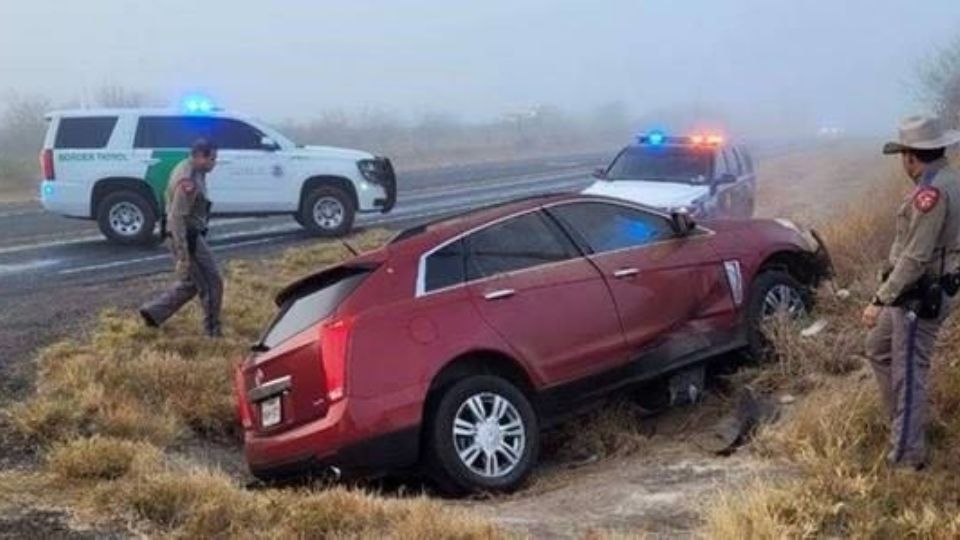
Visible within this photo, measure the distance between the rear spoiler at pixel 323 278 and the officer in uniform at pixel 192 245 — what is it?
3.19 m

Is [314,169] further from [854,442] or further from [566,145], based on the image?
[566,145]

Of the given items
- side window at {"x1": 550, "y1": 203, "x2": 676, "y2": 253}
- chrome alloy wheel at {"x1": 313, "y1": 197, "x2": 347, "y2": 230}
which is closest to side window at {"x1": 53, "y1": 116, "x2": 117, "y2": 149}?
chrome alloy wheel at {"x1": 313, "y1": 197, "x2": 347, "y2": 230}

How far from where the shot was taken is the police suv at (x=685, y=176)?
13.6m

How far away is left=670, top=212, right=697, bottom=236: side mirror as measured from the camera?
8102mm

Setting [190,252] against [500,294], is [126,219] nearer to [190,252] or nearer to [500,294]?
[190,252]

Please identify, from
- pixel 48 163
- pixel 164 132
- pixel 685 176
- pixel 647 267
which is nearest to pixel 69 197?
pixel 48 163

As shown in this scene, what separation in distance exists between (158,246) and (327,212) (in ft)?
8.74

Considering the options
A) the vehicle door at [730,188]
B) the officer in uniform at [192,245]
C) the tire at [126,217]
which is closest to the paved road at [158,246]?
the tire at [126,217]

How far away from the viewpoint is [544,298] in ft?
23.4

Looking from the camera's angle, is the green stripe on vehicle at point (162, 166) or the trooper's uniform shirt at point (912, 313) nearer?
the trooper's uniform shirt at point (912, 313)

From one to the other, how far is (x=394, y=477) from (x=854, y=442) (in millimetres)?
2593

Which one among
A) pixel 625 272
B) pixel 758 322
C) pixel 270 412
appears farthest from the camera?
pixel 758 322

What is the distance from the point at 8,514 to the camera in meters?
5.93

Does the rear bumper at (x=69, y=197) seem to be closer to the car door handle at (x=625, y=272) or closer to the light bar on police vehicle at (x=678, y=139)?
the light bar on police vehicle at (x=678, y=139)
